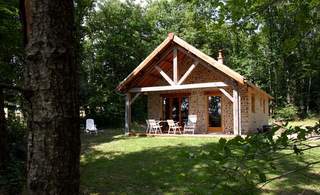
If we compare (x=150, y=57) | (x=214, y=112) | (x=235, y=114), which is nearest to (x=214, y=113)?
(x=214, y=112)

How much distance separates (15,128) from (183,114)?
31.1ft

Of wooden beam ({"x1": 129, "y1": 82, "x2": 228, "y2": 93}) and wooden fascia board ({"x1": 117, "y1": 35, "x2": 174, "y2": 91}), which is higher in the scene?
wooden fascia board ({"x1": 117, "y1": 35, "x2": 174, "y2": 91})

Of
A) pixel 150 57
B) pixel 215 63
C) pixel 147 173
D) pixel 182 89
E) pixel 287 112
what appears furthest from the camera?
pixel 287 112

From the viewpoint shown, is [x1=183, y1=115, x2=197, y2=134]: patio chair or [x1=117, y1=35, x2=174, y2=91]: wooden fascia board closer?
[x1=117, y1=35, x2=174, y2=91]: wooden fascia board

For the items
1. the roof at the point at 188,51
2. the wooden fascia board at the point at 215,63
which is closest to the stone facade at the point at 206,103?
the roof at the point at 188,51

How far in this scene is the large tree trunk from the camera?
1582mm

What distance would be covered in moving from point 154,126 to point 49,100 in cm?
1463

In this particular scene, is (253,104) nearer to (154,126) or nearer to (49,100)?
(154,126)

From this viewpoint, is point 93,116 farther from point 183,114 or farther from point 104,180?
point 104,180

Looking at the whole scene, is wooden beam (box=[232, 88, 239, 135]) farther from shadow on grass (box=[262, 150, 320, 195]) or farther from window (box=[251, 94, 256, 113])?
shadow on grass (box=[262, 150, 320, 195])

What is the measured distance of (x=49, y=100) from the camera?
158 centimetres

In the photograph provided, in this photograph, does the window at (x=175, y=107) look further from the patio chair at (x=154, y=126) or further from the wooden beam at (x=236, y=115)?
the wooden beam at (x=236, y=115)

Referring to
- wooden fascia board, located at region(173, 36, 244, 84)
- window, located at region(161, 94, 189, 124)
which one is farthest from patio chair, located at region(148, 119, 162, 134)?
wooden fascia board, located at region(173, 36, 244, 84)

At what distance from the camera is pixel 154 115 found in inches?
727
